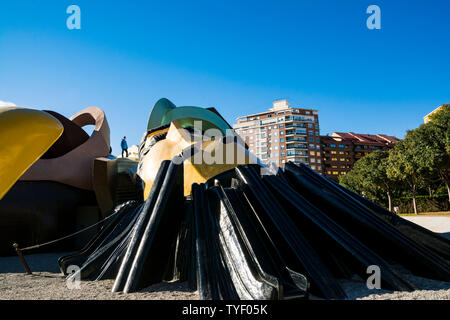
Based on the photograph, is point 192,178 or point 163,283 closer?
point 163,283

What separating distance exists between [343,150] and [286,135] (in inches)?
613

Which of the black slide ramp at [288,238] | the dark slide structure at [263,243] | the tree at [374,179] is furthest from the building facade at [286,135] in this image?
the black slide ramp at [288,238]

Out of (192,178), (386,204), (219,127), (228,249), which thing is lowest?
(386,204)

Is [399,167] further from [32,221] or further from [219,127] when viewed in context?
[32,221]

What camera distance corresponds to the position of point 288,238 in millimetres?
4426

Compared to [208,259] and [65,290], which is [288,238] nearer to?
[208,259]

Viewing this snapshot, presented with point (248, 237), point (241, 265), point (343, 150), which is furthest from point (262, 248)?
point (343, 150)

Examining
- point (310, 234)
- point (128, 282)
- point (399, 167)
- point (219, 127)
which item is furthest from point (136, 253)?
point (399, 167)

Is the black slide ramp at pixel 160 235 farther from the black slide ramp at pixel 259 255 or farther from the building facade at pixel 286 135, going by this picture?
the building facade at pixel 286 135

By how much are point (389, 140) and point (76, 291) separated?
295 ft

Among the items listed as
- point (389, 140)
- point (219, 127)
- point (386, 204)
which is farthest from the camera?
point (389, 140)

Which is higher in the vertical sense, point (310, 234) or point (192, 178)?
point (192, 178)

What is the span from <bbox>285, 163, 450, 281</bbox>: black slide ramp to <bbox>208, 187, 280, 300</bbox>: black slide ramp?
1.87 meters

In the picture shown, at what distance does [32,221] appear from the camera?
10.8m
